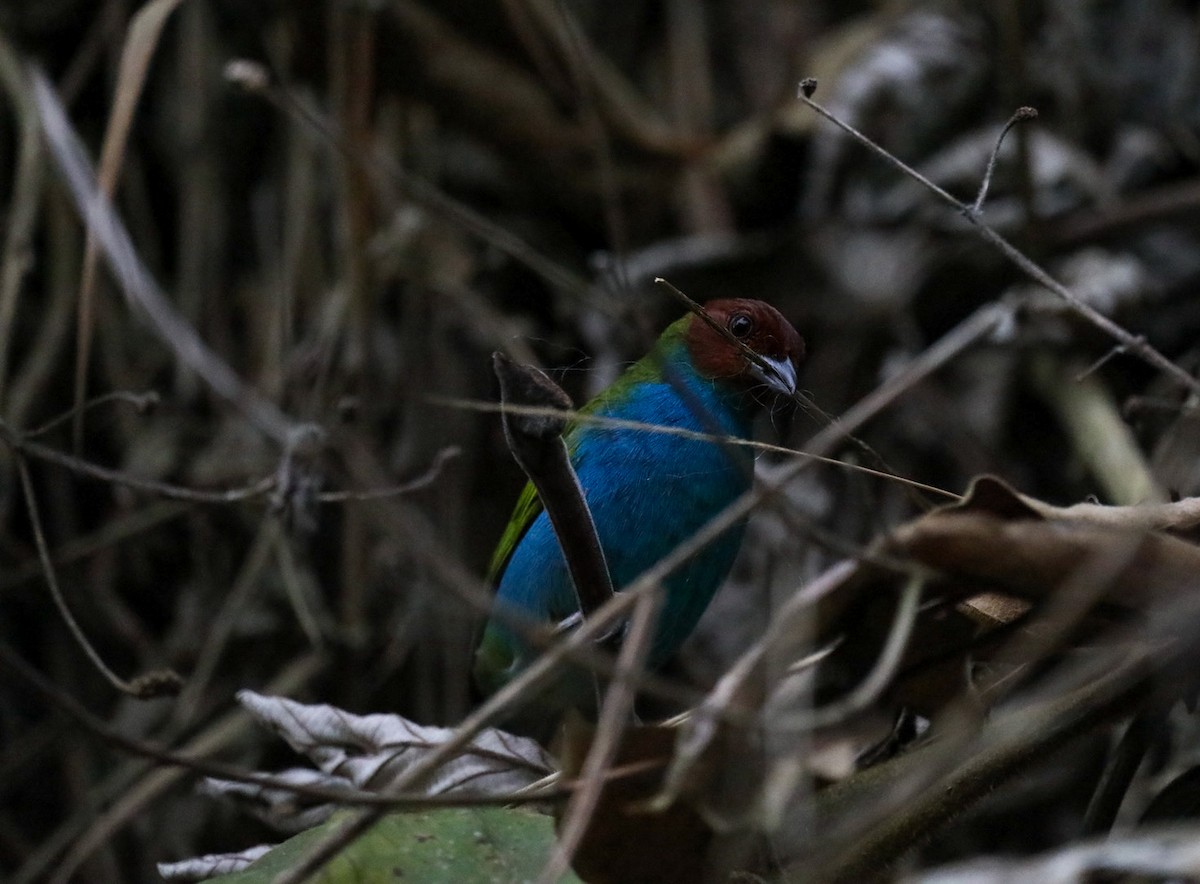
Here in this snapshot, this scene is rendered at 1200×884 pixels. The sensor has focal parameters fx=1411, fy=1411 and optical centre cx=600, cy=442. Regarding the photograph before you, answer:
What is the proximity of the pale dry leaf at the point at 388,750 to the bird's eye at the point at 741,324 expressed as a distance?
1.03m

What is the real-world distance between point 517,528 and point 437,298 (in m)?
1.35

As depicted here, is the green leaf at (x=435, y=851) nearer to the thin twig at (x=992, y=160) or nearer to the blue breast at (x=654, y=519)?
the thin twig at (x=992, y=160)

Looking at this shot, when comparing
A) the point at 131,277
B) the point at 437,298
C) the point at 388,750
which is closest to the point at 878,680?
Answer: the point at 388,750

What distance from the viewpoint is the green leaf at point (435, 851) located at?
5.20 ft

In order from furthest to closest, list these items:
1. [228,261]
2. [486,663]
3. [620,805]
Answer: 1. [228,261]
2. [486,663]
3. [620,805]

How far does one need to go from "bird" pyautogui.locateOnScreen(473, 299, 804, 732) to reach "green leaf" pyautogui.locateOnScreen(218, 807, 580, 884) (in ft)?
3.29

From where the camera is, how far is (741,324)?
2816mm

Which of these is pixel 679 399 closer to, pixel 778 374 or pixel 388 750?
pixel 778 374

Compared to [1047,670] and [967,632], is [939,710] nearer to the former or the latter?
[967,632]

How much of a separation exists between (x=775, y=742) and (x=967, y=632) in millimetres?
383

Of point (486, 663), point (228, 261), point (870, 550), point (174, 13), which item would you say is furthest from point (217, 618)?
point (870, 550)

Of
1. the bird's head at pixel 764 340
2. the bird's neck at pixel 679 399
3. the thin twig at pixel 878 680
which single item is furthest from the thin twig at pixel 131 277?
the thin twig at pixel 878 680

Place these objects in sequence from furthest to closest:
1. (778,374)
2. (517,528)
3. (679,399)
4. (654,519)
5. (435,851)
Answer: (517,528) → (679,399) → (654,519) → (778,374) → (435,851)

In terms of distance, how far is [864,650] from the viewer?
154cm
